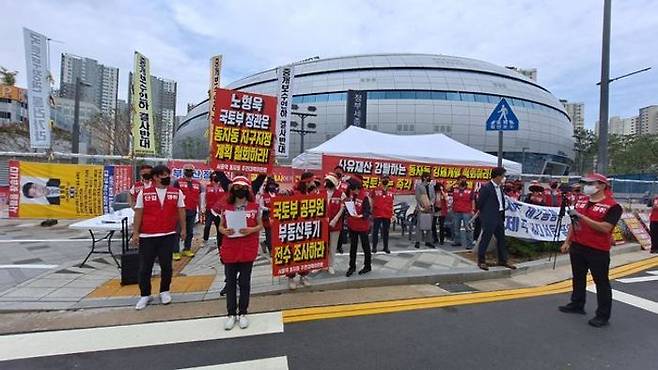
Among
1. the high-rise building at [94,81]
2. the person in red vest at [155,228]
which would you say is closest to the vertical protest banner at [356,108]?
the high-rise building at [94,81]

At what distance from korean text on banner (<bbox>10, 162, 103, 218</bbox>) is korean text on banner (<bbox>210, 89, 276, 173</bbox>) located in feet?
26.8

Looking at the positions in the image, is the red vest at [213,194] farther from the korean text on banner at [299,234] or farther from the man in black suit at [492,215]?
the man in black suit at [492,215]

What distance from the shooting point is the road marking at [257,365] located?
10.8ft

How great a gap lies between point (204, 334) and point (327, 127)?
Answer: 181ft

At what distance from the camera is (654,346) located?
3.83m

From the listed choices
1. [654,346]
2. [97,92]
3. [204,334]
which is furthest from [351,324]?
[97,92]

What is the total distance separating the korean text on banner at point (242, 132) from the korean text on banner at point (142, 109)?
2.99 m

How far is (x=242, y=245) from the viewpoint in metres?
4.23

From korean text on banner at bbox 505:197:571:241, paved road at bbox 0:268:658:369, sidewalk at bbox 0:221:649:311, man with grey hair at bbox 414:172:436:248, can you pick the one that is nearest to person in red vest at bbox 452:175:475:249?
man with grey hair at bbox 414:172:436:248

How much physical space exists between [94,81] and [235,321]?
37022 mm

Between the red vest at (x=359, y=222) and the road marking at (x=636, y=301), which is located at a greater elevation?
the red vest at (x=359, y=222)

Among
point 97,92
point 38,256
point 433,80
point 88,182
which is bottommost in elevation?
point 38,256

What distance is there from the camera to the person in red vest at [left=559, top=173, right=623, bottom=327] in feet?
14.4

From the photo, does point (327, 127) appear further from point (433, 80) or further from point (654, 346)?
point (654, 346)
